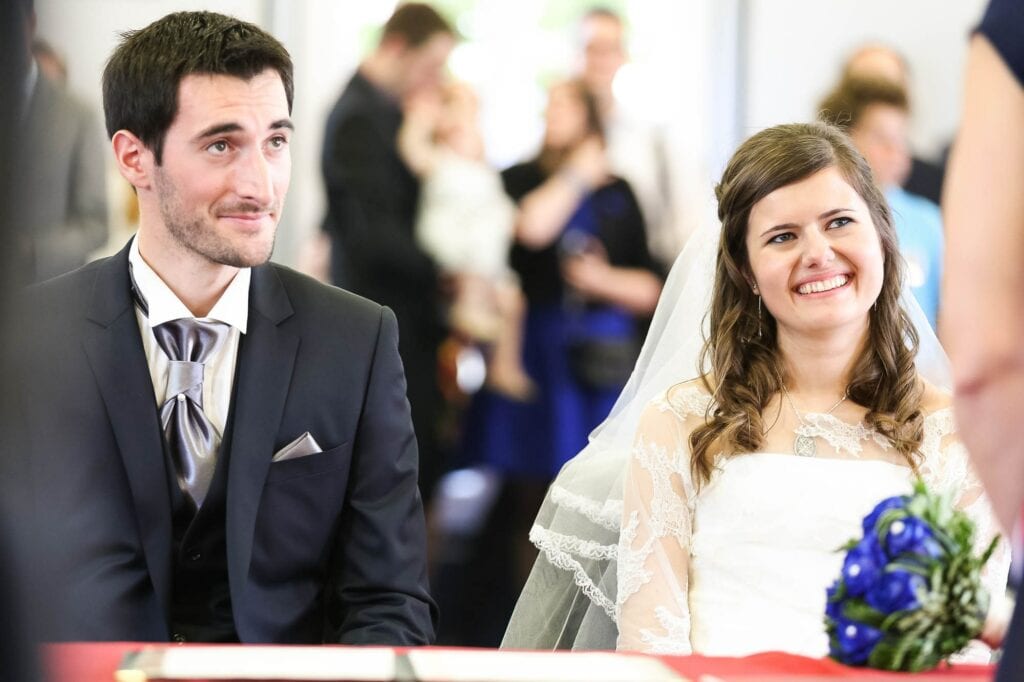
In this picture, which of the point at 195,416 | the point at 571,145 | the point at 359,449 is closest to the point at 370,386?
the point at 359,449

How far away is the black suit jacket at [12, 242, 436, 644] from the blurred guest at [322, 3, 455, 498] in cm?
197

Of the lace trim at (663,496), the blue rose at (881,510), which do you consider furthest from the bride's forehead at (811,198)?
the blue rose at (881,510)

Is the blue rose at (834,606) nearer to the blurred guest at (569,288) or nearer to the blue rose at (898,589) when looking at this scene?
the blue rose at (898,589)

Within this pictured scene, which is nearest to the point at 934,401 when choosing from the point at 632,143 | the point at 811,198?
the point at 811,198

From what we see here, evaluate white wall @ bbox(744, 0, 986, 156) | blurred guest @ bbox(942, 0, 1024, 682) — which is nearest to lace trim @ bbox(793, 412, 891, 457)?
blurred guest @ bbox(942, 0, 1024, 682)

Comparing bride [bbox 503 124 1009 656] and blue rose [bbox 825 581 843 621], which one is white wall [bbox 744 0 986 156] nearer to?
bride [bbox 503 124 1009 656]

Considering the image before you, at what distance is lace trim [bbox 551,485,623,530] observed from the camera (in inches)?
96.9

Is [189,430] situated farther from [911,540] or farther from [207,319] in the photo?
[911,540]

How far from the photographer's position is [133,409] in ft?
6.95

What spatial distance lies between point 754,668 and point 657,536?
848mm

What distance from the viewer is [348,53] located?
211 inches

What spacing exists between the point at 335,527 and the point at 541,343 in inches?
99.0

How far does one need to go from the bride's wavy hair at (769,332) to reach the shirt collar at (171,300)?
32.2 inches

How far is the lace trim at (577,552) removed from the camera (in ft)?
7.97
